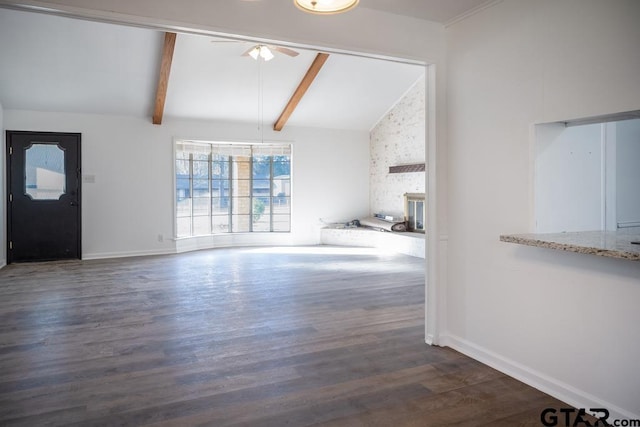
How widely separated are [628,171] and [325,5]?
8.40ft

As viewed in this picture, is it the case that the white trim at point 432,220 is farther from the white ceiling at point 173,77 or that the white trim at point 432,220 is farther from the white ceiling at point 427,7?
the white ceiling at point 173,77

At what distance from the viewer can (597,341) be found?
2365 millimetres

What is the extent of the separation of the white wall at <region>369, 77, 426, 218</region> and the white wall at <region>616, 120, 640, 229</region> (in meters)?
4.67

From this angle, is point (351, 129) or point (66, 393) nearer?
point (66, 393)

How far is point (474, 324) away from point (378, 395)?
3.31ft

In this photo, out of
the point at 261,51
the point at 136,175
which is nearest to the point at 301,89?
the point at 261,51

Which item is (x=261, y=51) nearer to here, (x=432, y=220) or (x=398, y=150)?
(x=432, y=220)

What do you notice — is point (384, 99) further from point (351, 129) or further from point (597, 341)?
point (597, 341)

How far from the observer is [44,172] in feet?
24.1

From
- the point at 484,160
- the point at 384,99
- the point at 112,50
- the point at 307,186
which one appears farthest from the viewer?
the point at 307,186

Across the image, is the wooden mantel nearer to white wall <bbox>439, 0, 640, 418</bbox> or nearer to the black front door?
white wall <bbox>439, 0, 640, 418</bbox>

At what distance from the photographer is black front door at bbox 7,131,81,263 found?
7137 mm

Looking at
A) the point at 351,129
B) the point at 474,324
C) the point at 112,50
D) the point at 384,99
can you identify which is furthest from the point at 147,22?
the point at 351,129

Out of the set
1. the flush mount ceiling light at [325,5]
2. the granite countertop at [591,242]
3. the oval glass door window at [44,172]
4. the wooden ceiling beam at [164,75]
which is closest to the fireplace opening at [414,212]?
the wooden ceiling beam at [164,75]
